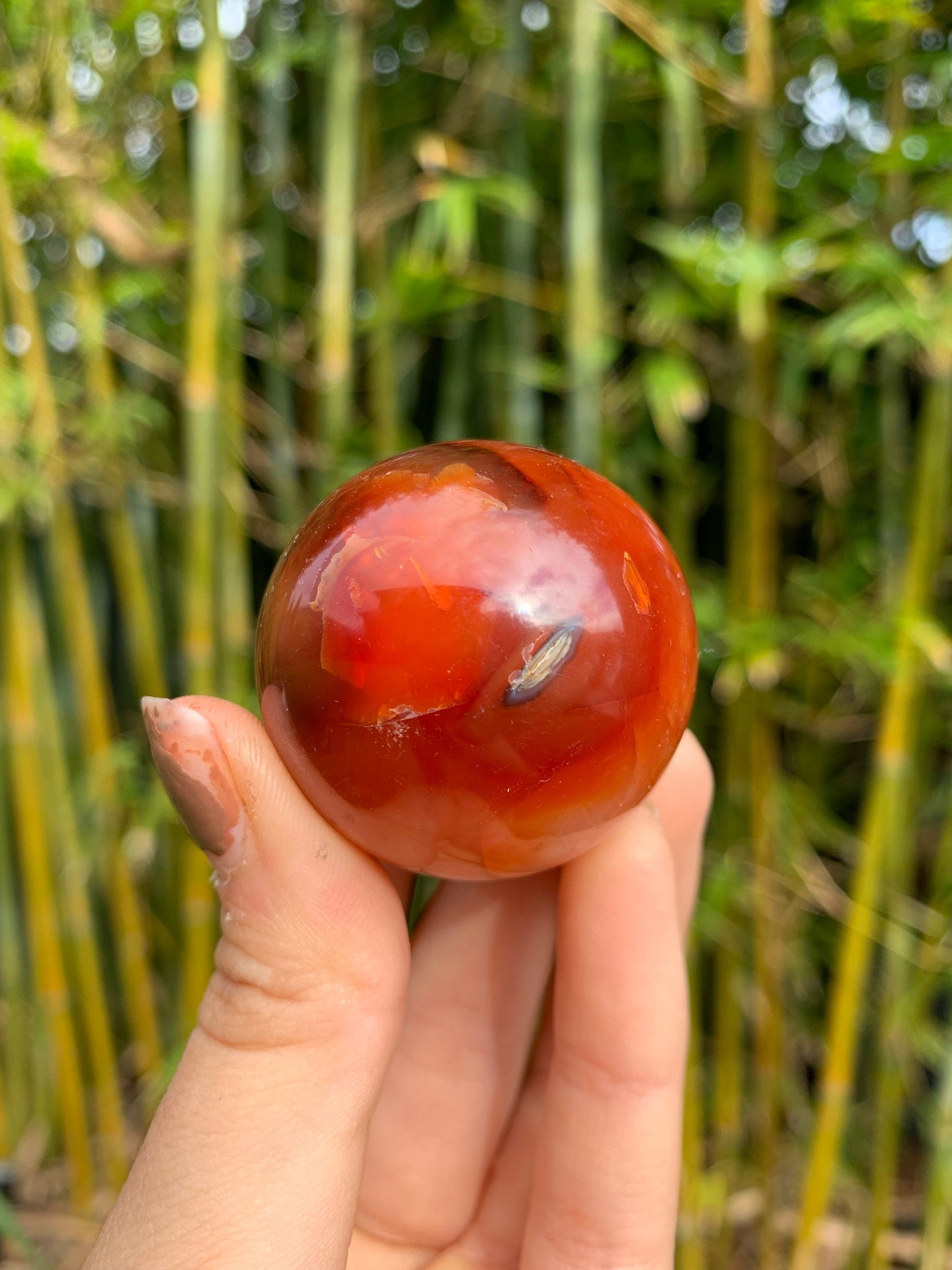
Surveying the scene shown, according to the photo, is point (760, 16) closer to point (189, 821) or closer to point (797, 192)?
point (797, 192)

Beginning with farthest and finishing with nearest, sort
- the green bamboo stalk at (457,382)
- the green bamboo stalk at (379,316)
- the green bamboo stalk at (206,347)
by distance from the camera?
the green bamboo stalk at (457,382), the green bamboo stalk at (379,316), the green bamboo stalk at (206,347)

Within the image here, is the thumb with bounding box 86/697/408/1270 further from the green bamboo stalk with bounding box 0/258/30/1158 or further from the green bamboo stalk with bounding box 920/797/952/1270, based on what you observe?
the green bamboo stalk with bounding box 0/258/30/1158

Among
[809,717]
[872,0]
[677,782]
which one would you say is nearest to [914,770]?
[809,717]

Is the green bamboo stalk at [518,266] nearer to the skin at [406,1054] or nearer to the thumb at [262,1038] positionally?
the skin at [406,1054]

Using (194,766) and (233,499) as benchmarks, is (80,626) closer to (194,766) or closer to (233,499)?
(233,499)

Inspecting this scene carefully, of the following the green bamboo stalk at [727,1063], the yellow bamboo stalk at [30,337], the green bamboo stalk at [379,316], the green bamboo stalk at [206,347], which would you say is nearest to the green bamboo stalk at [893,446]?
the green bamboo stalk at [727,1063]

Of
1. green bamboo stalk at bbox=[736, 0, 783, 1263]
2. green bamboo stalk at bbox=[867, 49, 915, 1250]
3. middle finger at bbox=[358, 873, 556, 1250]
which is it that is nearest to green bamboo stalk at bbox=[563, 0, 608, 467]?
green bamboo stalk at bbox=[736, 0, 783, 1263]

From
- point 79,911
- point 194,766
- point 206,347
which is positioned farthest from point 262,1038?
point 79,911
